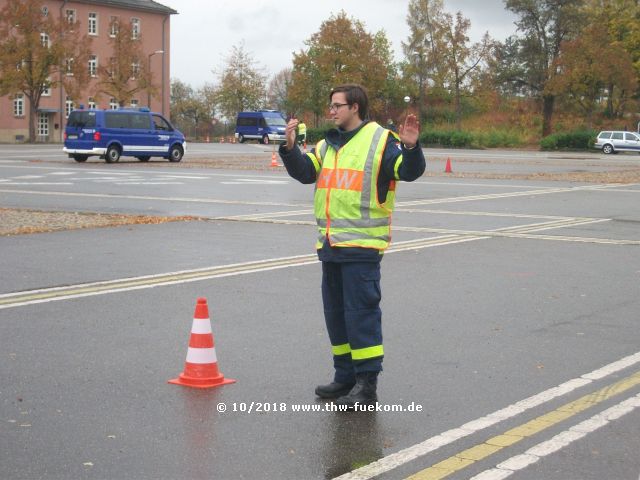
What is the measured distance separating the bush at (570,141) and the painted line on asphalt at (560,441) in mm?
70908

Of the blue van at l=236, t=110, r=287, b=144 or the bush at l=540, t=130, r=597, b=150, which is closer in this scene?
the bush at l=540, t=130, r=597, b=150

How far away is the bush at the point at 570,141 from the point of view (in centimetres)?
7588

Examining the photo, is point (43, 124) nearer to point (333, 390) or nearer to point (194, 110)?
point (194, 110)

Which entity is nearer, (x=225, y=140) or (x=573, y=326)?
(x=573, y=326)

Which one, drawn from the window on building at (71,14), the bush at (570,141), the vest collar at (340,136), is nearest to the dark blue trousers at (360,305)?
the vest collar at (340,136)

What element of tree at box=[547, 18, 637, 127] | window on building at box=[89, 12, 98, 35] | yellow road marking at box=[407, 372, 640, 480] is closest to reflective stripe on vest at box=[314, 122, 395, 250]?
yellow road marking at box=[407, 372, 640, 480]

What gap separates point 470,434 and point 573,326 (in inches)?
136

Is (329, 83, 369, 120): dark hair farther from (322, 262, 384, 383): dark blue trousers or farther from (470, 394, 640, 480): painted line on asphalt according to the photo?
(470, 394, 640, 480): painted line on asphalt

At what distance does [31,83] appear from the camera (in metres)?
74.4

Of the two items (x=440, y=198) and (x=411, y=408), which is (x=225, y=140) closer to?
(x=440, y=198)

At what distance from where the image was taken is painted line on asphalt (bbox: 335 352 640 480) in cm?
513

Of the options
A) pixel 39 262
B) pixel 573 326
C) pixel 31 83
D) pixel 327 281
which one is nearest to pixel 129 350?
pixel 327 281

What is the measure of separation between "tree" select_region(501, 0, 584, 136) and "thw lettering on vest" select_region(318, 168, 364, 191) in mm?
84268

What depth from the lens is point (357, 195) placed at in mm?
6391
